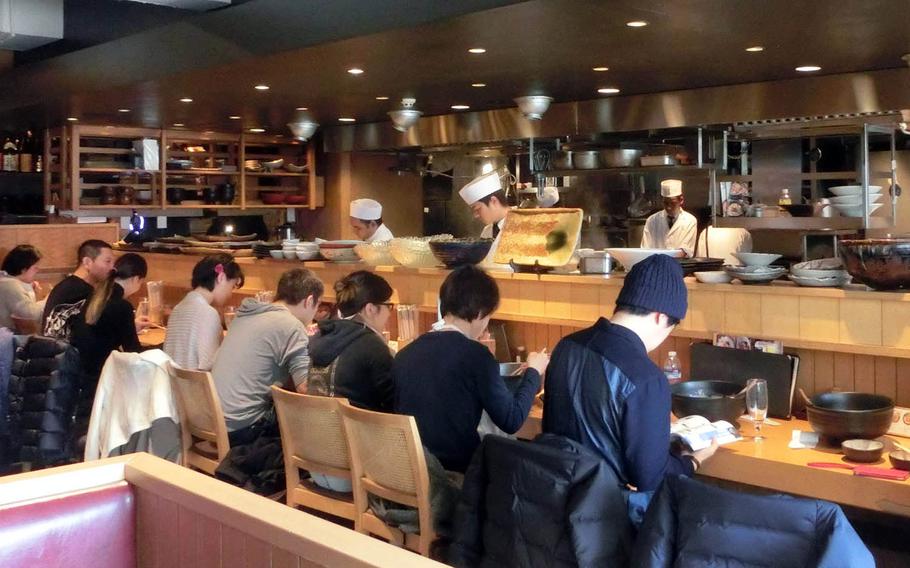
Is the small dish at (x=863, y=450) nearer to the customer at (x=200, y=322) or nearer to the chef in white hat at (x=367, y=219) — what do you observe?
the customer at (x=200, y=322)

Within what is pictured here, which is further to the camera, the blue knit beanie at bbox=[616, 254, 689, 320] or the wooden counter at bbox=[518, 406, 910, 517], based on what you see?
the wooden counter at bbox=[518, 406, 910, 517]

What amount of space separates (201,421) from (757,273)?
2297mm

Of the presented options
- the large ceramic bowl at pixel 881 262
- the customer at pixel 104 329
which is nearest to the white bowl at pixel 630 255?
the large ceramic bowl at pixel 881 262

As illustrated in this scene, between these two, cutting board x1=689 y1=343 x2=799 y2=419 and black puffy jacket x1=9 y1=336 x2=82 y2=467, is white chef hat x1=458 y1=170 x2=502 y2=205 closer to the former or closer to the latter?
cutting board x1=689 y1=343 x2=799 y2=419

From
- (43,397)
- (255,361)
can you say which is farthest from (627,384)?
(43,397)

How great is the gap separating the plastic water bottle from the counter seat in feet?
0.32

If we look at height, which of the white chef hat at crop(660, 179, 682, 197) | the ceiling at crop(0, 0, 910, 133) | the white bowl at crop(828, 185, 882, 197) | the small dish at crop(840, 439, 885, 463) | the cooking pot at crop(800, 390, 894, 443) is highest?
the ceiling at crop(0, 0, 910, 133)

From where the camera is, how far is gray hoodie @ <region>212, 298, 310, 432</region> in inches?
166

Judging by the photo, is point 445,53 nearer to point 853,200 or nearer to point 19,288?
point 853,200

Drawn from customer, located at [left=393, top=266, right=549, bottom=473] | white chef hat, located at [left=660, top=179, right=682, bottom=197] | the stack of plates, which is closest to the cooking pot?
the stack of plates

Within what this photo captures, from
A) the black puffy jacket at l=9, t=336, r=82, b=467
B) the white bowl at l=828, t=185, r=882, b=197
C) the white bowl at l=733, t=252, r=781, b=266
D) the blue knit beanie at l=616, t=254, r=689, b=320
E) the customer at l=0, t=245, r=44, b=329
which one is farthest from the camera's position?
the white bowl at l=828, t=185, r=882, b=197

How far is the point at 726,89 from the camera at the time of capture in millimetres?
6891

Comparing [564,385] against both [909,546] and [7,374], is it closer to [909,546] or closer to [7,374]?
[909,546]

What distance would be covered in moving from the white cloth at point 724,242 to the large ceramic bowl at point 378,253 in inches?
136
